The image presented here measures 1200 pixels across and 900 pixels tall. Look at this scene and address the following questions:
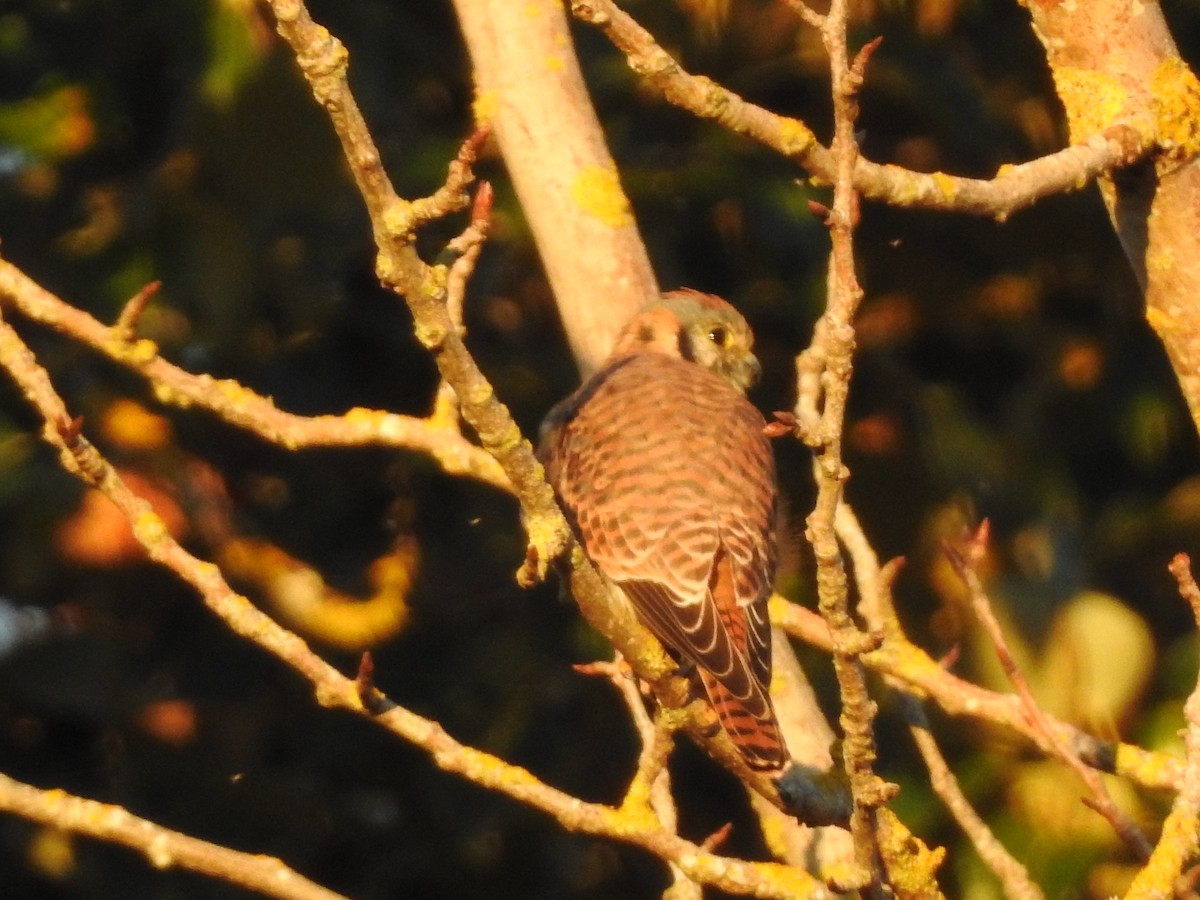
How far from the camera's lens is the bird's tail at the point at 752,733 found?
2.54 meters

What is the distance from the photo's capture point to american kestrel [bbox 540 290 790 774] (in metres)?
3.00

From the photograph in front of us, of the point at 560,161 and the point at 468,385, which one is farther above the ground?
the point at 560,161

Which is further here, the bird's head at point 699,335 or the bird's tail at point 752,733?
the bird's head at point 699,335

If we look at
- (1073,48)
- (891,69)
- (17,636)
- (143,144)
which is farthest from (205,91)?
(1073,48)

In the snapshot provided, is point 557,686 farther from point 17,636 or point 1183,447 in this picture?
point 1183,447

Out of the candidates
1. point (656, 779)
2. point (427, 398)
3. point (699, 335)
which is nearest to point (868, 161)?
point (656, 779)

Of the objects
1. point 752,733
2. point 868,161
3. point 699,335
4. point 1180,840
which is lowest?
point 1180,840

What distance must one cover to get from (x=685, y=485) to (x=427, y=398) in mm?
737

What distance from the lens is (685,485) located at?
3.38 meters

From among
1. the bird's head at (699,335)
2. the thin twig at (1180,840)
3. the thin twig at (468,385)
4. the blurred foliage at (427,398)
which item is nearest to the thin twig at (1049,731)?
the thin twig at (1180,840)

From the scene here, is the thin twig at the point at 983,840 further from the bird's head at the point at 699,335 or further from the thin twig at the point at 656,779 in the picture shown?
the bird's head at the point at 699,335

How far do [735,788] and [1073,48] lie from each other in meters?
1.71

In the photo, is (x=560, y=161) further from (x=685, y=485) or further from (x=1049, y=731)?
(x=1049, y=731)

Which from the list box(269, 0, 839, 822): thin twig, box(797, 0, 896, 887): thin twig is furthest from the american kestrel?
box(797, 0, 896, 887): thin twig
